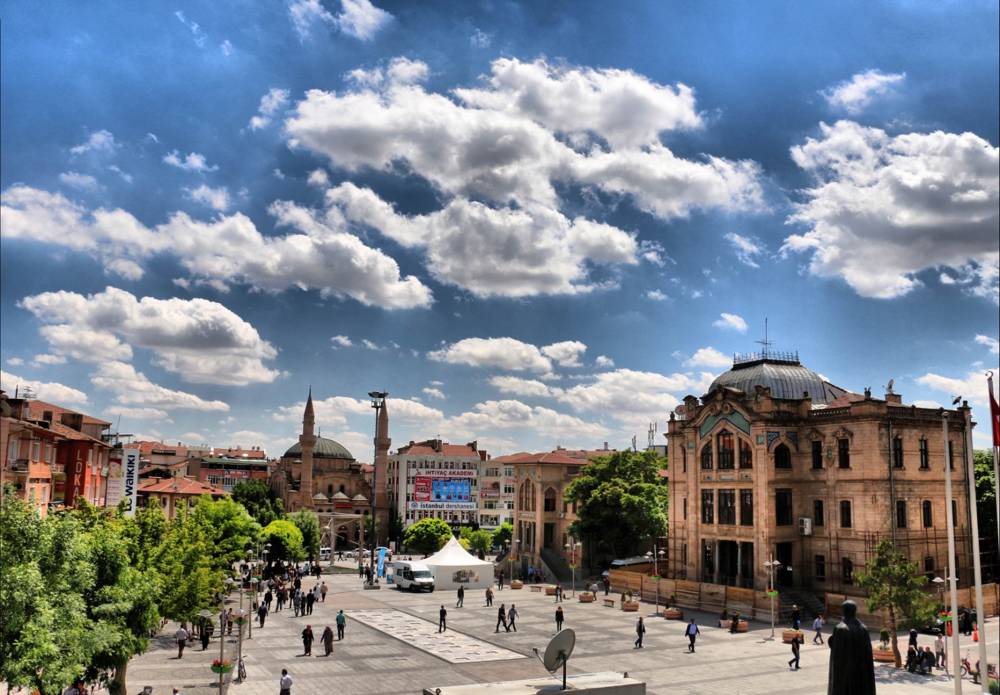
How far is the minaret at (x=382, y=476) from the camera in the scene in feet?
404

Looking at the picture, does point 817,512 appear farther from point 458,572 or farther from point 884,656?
point 458,572

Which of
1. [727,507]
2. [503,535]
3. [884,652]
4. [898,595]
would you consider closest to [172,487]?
[503,535]

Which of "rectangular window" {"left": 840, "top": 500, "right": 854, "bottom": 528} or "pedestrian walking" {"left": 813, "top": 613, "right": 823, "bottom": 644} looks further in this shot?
"rectangular window" {"left": 840, "top": 500, "right": 854, "bottom": 528}

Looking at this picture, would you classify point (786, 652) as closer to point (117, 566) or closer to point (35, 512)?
point (117, 566)

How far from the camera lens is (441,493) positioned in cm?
12775

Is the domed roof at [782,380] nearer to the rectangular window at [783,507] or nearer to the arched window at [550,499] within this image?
the rectangular window at [783,507]

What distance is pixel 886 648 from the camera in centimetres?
3541

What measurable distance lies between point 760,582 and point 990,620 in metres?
11.7

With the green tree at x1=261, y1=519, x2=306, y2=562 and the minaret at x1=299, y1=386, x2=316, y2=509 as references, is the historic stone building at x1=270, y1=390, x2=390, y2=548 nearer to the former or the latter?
the minaret at x1=299, y1=386, x2=316, y2=509

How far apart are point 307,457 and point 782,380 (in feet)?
285

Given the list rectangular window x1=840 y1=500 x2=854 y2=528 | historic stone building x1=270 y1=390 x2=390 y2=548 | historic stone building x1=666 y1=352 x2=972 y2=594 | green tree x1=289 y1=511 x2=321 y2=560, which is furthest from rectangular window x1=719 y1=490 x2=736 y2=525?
historic stone building x1=270 y1=390 x2=390 y2=548

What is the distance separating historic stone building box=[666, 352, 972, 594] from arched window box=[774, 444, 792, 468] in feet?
0.22

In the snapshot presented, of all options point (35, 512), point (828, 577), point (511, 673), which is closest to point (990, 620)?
point (828, 577)

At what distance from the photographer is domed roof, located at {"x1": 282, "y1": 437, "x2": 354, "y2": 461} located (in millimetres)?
143750
